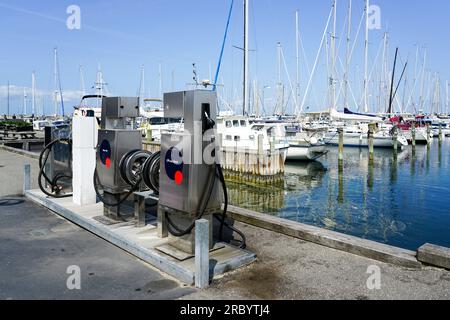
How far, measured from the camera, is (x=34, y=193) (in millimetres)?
8961

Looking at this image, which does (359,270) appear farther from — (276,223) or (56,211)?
(56,211)

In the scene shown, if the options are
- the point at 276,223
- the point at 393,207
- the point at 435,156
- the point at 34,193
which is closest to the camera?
the point at 276,223

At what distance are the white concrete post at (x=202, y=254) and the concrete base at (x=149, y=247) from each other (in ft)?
0.38

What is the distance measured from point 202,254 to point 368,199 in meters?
15.0

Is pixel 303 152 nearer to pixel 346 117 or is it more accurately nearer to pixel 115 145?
pixel 346 117

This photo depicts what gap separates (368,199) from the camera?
17734 mm

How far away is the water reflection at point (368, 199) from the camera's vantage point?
42.1 ft

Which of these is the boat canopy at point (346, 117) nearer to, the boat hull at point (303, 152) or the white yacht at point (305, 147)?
the white yacht at point (305, 147)

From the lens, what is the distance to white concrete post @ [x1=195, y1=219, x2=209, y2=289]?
4.34 metres

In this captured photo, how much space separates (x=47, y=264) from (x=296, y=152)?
80.4 feet

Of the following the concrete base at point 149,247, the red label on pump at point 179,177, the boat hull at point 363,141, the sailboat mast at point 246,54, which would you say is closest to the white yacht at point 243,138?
the sailboat mast at point 246,54

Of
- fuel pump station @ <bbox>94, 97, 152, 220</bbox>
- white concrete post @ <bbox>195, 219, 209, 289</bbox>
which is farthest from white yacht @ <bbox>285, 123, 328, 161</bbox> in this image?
white concrete post @ <bbox>195, 219, 209, 289</bbox>
